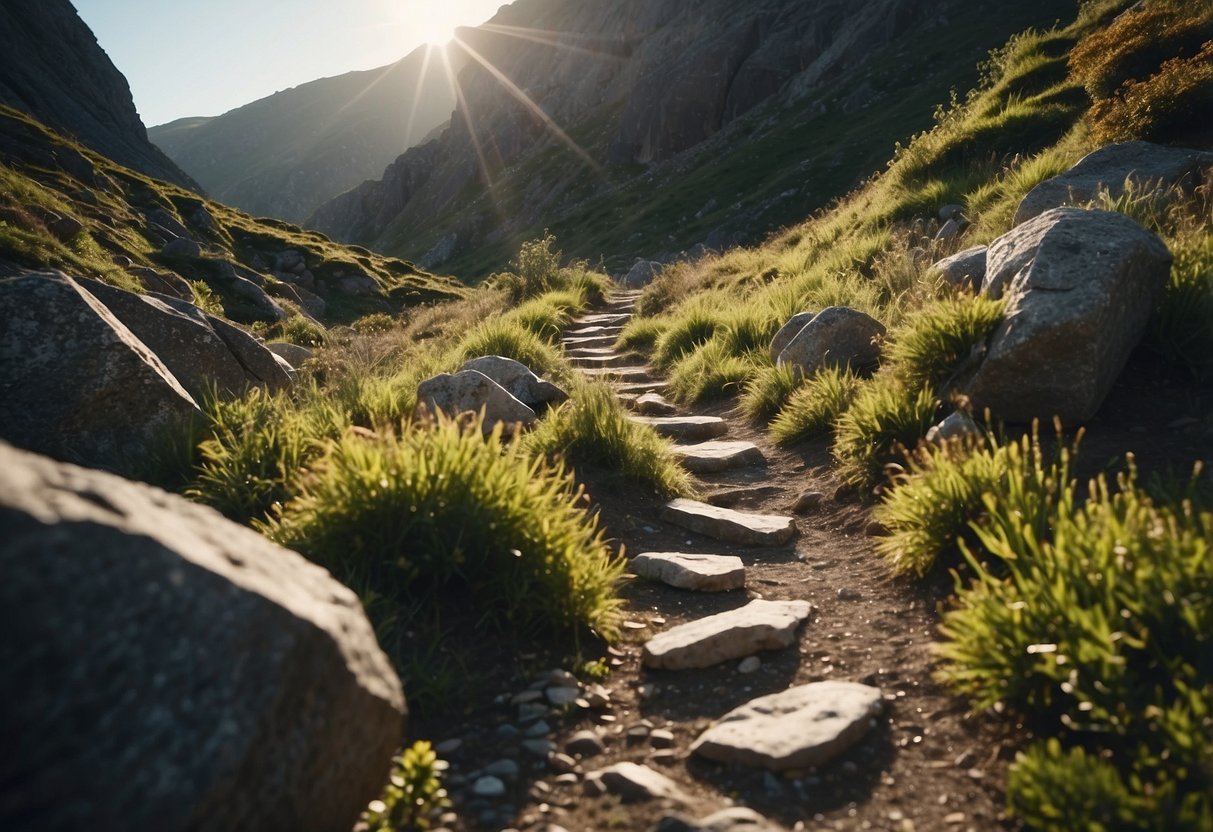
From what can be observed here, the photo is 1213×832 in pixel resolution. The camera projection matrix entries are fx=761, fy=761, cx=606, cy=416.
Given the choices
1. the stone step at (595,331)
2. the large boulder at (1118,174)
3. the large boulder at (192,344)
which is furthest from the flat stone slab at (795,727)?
the stone step at (595,331)

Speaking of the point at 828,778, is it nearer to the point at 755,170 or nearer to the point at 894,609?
the point at 894,609

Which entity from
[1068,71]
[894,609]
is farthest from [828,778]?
[1068,71]

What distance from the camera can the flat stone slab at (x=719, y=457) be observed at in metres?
7.42

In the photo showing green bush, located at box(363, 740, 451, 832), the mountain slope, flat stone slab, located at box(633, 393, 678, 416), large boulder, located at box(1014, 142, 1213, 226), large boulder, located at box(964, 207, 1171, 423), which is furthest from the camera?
the mountain slope

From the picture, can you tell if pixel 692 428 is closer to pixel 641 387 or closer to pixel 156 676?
pixel 641 387

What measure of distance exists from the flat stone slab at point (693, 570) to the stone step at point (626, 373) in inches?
249

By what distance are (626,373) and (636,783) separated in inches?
368

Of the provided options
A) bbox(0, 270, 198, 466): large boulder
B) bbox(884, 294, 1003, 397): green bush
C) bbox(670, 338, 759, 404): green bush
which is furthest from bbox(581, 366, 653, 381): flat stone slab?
bbox(0, 270, 198, 466): large boulder

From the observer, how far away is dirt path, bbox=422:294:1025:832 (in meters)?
2.79

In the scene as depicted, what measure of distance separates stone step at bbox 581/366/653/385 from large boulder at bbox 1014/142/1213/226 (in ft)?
17.8

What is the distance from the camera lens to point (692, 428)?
870cm

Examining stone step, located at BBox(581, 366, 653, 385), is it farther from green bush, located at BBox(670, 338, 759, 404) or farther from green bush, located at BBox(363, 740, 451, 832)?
green bush, located at BBox(363, 740, 451, 832)

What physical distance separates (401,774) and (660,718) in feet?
3.97

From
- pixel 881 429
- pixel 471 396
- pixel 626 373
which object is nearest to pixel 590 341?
pixel 626 373
